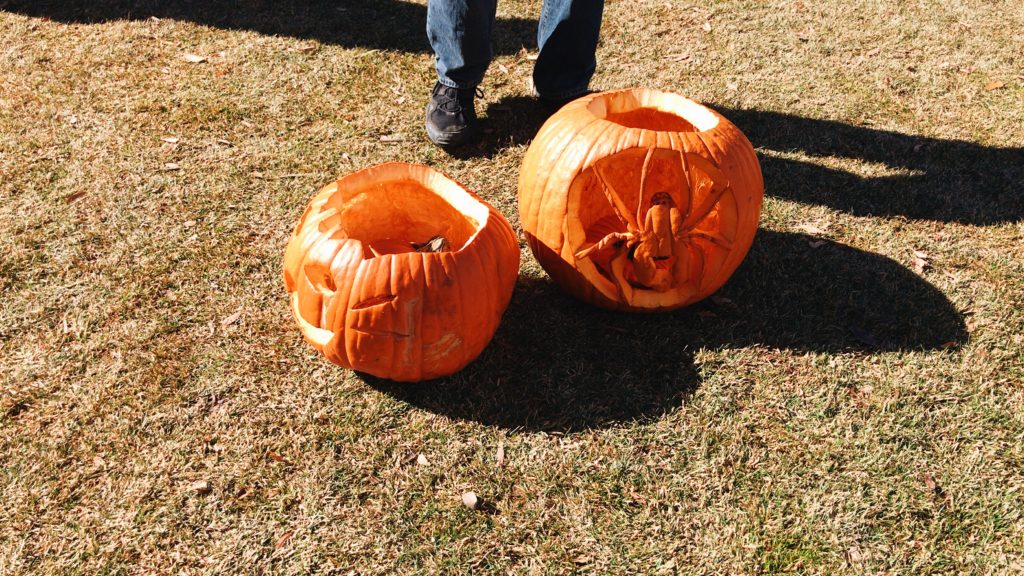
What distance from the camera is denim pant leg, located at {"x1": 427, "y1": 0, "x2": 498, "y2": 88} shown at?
371cm

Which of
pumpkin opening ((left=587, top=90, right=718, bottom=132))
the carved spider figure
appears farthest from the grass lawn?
pumpkin opening ((left=587, top=90, right=718, bottom=132))

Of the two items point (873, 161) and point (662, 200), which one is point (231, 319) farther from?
point (873, 161)

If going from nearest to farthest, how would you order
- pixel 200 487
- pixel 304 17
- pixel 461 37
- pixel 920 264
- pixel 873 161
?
pixel 200 487
pixel 920 264
pixel 461 37
pixel 873 161
pixel 304 17

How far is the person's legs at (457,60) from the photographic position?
3727 mm

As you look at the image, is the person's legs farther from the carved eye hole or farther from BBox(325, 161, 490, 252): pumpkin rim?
the carved eye hole

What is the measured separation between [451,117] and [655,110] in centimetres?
137

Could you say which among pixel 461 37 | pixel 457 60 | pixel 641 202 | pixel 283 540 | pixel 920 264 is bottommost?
Result: pixel 283 540

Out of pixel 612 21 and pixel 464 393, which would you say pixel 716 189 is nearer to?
pixel 464 393

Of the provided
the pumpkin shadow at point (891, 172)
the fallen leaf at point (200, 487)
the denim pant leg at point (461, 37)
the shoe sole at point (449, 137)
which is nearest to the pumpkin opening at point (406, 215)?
the fallen leaf at point (200, 487)

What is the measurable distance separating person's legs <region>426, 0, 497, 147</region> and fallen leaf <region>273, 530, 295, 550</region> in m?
2.43

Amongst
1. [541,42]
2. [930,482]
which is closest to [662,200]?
[930,482]

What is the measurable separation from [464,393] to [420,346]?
0.34 metres

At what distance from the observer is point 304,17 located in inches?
215

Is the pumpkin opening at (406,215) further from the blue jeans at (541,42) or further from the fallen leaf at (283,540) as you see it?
the blue jeans at (541,42)
